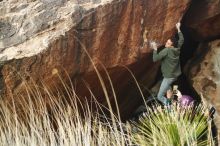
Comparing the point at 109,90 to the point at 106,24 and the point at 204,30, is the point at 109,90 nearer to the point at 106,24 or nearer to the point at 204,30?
the point at 106,24

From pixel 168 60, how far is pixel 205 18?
1122 millimetres

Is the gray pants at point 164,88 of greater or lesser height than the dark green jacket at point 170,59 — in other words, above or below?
below

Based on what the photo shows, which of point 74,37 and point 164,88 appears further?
point 164,88

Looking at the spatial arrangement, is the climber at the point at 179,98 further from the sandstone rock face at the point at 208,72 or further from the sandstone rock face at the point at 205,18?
the sandstone rock face at the point at 205,18

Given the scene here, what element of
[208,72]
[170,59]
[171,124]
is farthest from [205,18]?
[171,124]

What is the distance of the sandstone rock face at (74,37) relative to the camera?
7.46 m

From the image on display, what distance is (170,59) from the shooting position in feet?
27.9

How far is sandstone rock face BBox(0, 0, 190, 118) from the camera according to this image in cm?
746

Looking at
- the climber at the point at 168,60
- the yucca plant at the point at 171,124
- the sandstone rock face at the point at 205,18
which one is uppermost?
the sandstone rock face at the point at 205,18

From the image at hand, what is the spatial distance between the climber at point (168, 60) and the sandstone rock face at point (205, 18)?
708 mm

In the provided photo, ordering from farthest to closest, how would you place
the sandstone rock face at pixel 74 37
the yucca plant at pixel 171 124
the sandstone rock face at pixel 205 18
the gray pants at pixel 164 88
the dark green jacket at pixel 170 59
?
1. the sandstone rock face at pixel 205 18
2. the gray pants at pixel 164 88
3. the dark green jacket at pixel 170 59
4. the sandstone rock face at pixel 74 37
5. the yucca plant at pixel 171 124

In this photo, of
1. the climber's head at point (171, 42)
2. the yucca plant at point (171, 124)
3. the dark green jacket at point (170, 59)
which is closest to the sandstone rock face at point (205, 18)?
the climber's head at point (171, 42)

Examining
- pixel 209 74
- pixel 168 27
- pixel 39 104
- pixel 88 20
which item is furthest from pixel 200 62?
pixel 39 104

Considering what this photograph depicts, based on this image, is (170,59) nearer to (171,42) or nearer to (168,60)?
(168,60)
